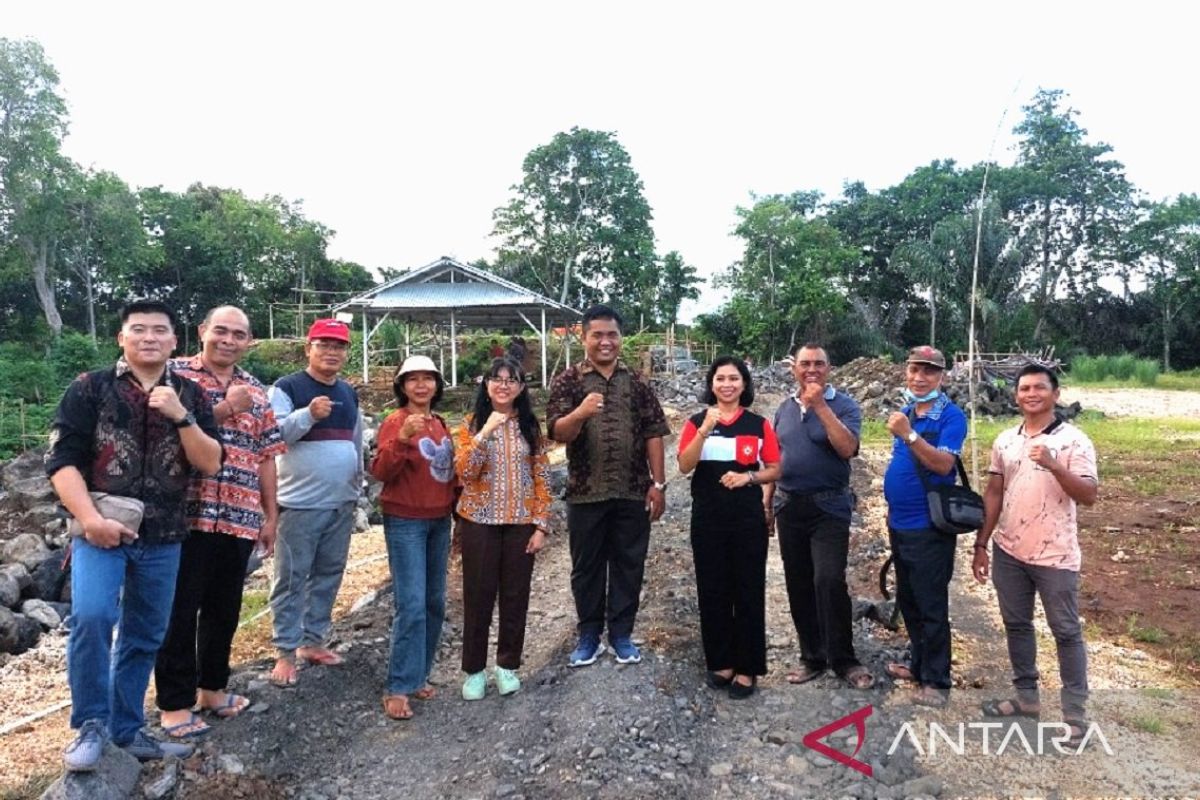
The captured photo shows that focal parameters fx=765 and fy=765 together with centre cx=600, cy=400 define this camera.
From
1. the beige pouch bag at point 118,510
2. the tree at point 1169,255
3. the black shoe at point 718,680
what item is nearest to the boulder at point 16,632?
the beige pouch bag at point 118,510

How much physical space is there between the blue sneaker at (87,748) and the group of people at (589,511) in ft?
1.21

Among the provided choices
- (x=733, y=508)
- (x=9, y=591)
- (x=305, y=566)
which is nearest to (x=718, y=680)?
(x=733, y=508)

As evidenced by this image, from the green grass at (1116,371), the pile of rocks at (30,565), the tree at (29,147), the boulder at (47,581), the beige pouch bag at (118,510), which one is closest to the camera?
the beige pouch bag at (118,510)

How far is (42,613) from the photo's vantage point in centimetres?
669

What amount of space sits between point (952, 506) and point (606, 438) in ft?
5.55

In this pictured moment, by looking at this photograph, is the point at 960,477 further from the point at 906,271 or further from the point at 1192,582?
the point at 906,271

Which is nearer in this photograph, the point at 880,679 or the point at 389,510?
the point at 389,510

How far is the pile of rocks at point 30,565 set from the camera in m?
6.27

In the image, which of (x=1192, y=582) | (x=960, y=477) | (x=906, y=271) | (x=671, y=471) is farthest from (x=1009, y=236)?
(x=960, y=477)

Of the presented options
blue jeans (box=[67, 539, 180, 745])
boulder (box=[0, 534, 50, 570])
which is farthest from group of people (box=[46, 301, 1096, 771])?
boulder (box=[0, 534, 50, 570])

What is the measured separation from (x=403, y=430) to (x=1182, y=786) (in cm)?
365

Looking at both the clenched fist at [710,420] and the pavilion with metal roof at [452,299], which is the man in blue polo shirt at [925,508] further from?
the pavilion with metal roof at [452,299]

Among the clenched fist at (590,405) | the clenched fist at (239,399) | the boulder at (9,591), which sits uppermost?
the clenched fist at (239,399)

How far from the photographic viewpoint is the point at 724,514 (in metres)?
3.77
